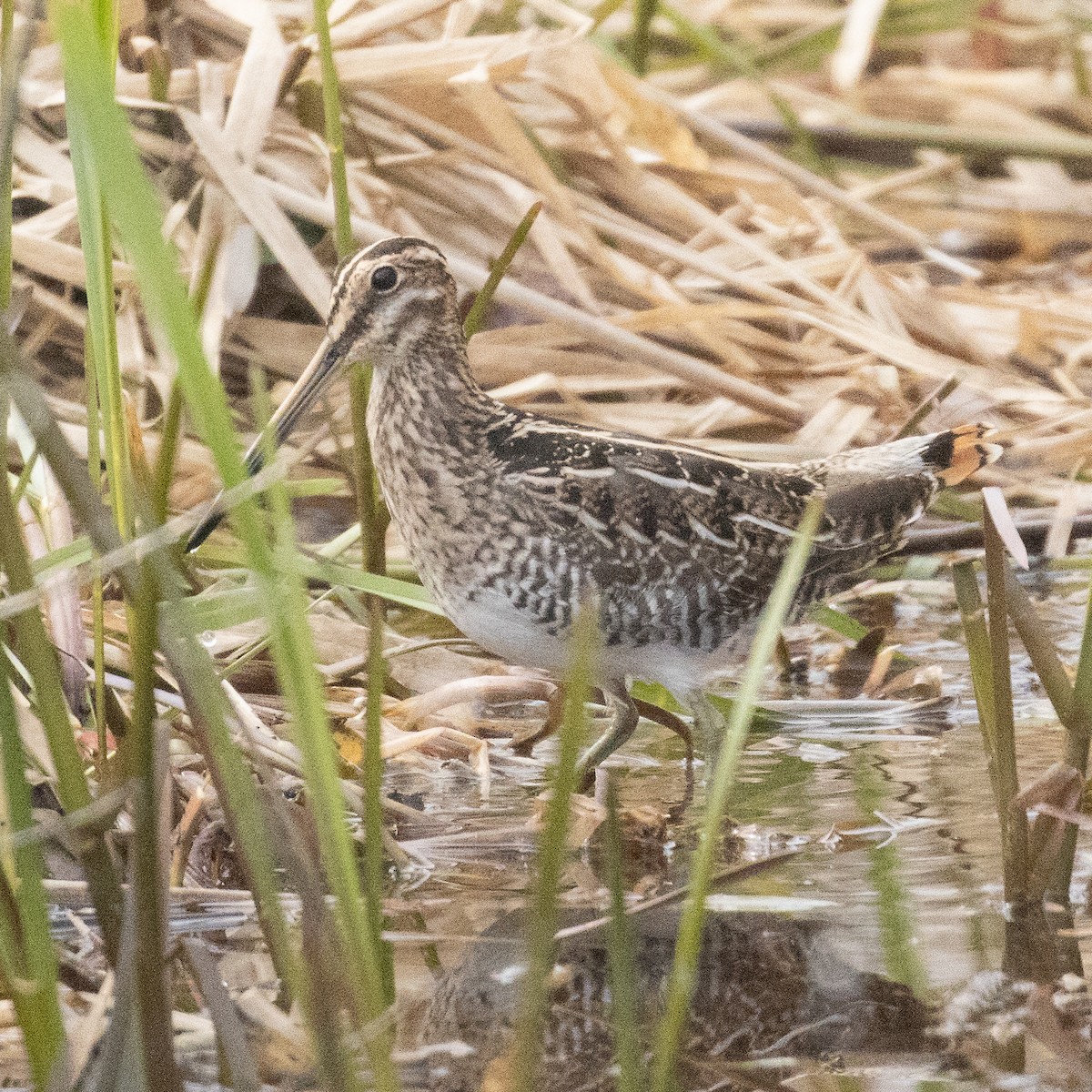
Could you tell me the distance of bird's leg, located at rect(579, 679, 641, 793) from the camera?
9.67 ft

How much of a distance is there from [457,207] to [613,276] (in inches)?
16.0

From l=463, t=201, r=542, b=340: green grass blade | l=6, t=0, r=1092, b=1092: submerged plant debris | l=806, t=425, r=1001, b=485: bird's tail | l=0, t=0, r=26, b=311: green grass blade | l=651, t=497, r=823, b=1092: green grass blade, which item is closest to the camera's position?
l=651, t=497, r=823, b=1092: green grass blade

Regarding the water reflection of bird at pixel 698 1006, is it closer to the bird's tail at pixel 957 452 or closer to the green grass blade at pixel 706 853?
the green grass blade at pixel 706 853

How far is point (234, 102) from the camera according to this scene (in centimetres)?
363

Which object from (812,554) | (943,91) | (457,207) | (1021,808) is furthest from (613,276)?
(943,91)

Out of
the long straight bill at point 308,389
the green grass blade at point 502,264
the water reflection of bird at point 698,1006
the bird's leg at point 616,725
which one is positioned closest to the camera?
the water reflection of bird at point 698,1006

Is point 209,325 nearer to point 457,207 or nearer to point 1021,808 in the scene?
point 457,207

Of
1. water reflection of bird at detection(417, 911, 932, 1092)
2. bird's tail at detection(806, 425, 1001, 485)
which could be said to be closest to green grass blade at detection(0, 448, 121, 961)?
water reflection of bird at detection(417, 911, 932, 1092)

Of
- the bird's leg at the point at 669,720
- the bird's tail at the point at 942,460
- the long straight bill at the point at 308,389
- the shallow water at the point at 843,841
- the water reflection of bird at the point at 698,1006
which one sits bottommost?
the water reflection of bird at the point at 698,1006

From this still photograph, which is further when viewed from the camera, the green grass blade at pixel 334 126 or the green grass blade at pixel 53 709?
the green grass blade at pixel 334 126

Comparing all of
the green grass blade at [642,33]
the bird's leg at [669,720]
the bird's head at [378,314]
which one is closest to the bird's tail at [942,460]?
the bird's leg at [669,720]

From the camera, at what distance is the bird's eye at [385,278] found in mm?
2816

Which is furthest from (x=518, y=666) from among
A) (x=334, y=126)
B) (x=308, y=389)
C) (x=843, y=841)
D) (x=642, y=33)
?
(x=642, y=33)

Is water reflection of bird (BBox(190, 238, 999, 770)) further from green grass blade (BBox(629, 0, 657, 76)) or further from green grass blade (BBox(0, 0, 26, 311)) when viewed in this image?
green grass blade (BBox(629, 0, 657, 76))
